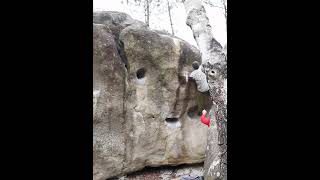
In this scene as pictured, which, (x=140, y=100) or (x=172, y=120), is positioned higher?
(x=140, y=100)

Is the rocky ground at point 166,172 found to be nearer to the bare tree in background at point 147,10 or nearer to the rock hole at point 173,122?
the rock hole at point 173,122

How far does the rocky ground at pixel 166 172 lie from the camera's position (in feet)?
18.9

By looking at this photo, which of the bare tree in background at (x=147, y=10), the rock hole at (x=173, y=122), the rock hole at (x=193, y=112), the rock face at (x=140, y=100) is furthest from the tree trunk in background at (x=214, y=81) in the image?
the rock hole at (x=193, y=112)

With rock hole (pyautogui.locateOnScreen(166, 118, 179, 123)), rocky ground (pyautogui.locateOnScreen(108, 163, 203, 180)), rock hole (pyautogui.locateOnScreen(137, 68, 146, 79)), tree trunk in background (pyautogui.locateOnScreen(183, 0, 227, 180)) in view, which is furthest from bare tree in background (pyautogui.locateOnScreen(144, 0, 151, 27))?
rocky ground (pyautogui.locateOnScreen(108, 163, 203, 180))

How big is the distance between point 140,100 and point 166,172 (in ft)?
4.59

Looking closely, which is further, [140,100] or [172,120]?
[172,120]

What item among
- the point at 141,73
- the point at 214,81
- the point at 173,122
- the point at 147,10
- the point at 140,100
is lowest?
the point at 173,122

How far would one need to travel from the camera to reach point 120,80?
17.0 ft

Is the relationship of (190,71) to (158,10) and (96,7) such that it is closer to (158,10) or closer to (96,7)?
(158,10)

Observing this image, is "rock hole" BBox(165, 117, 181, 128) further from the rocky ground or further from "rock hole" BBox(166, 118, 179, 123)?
the rocky ground

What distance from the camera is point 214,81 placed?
14.1ft

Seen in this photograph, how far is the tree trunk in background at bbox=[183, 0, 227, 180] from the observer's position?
4293 millimetres

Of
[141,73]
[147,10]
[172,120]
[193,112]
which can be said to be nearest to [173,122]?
[172,120]

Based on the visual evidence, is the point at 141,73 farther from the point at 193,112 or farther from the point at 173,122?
the point at 193,112
